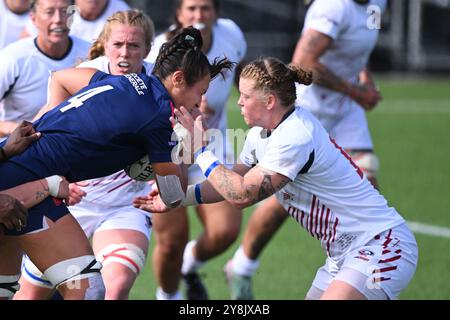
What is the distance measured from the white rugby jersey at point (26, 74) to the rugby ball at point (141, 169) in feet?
5.10

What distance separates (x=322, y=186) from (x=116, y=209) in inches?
63.3

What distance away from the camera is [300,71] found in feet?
17.5

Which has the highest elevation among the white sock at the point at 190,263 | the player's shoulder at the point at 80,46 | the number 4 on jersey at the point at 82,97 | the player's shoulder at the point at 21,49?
the number 4 on jersey at the point at 82,97

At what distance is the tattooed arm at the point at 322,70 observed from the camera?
7.85 meters

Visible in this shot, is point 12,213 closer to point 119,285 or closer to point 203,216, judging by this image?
point 119,285

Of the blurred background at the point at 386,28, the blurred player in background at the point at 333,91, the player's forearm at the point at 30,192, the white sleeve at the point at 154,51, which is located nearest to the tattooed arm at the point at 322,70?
the blurred player in background at the point at 333,91

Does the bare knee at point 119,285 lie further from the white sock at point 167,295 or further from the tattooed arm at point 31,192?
the white sock at point 167,295

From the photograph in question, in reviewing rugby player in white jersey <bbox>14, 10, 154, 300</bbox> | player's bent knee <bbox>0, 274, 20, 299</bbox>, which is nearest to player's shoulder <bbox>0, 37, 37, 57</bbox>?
rugby player in white jersey <bbox>14, 10, 154, 300</bbox>

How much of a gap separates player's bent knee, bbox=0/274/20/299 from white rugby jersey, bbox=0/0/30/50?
3685 mm

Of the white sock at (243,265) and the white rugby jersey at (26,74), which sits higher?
the white rugby jersey at (26,74)

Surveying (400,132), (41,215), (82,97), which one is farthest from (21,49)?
(400,132)

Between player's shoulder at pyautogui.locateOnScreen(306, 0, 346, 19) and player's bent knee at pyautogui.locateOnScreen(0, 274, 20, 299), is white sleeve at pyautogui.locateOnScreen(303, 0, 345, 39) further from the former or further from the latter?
player's bent knee at pyautogui.locateOnScreen(0, 274, 20, 299)
